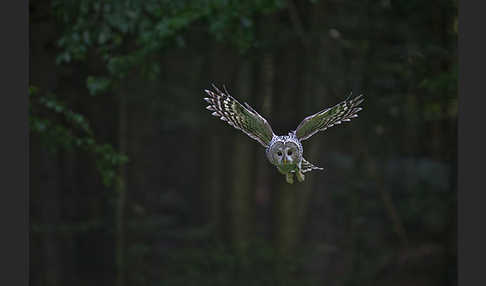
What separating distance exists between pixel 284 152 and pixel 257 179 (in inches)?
150

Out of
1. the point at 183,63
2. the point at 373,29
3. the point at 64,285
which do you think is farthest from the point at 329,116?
the point at 64,285

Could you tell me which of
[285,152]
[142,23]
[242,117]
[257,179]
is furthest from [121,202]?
[285,152]

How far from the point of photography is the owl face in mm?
823

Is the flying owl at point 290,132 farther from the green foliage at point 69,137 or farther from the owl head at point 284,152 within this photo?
the green foliage at point 69,137

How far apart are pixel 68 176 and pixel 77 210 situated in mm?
321

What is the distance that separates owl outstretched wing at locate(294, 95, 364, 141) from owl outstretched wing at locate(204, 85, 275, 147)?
58 mm

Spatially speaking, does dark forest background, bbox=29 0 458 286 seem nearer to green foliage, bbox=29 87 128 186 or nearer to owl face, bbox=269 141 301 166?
green foliage, bbox=29 87 128 186

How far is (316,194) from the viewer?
15.1 feet

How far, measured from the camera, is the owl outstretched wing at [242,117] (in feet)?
2.93

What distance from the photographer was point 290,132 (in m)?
0.88

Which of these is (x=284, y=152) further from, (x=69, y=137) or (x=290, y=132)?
(x=69, y=137)

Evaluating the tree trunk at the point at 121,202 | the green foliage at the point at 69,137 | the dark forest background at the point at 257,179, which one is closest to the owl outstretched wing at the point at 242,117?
the green foliage at the point at 69,137

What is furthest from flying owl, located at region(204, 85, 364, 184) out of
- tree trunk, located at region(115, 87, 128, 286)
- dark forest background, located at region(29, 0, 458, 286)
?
tree trunk, located at region(115, 87, 128, 286)

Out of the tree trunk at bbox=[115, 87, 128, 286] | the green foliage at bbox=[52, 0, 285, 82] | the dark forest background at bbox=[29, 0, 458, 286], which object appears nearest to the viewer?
the green foliage at bbox=[52, 0, 285, 82]
